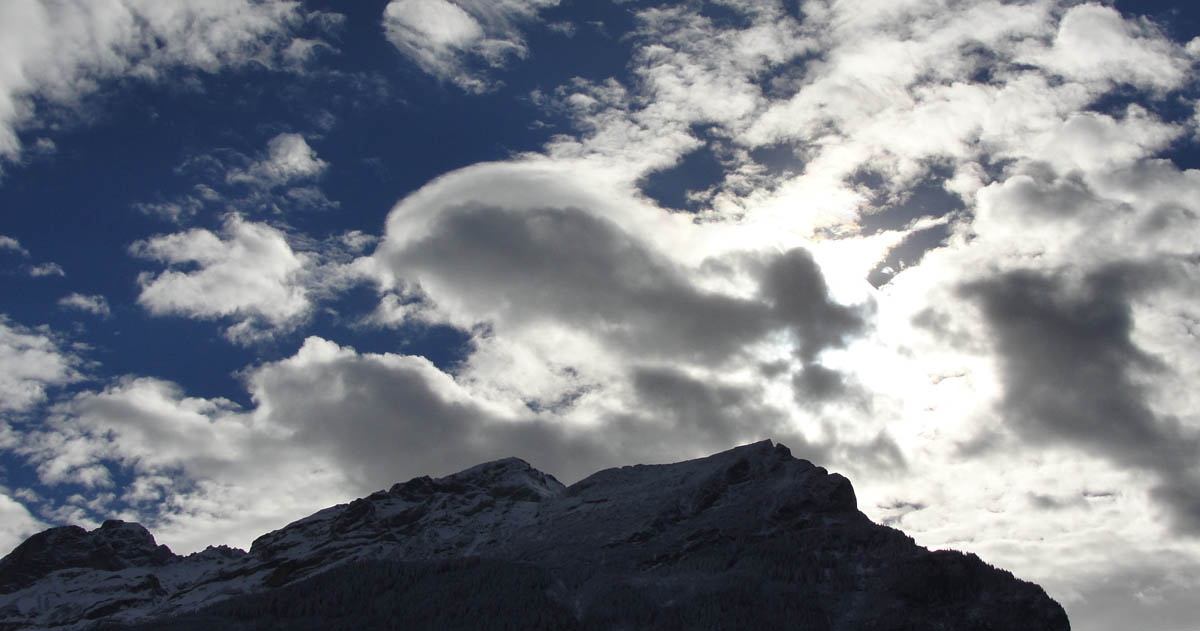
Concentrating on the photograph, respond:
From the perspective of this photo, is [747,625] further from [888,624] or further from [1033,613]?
[1033,613]

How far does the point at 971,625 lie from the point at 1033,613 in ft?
37.6

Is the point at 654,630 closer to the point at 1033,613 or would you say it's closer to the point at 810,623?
the point at 810,623

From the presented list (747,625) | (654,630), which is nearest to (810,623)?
(747,625)

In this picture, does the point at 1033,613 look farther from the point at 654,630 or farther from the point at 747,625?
the point at 654,630

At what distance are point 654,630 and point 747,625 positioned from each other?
54.4ft

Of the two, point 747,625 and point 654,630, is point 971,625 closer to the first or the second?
point 747,625

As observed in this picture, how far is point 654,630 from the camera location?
652 feet

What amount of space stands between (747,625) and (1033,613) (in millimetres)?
51299

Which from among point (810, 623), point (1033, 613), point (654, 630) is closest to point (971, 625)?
point (1033, 613)

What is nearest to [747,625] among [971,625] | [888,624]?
[888,624]

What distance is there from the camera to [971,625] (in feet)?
647

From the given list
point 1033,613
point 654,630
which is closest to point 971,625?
point 1033,613

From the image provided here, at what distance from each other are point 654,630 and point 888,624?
42106mm

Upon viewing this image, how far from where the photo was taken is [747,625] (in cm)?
19588
